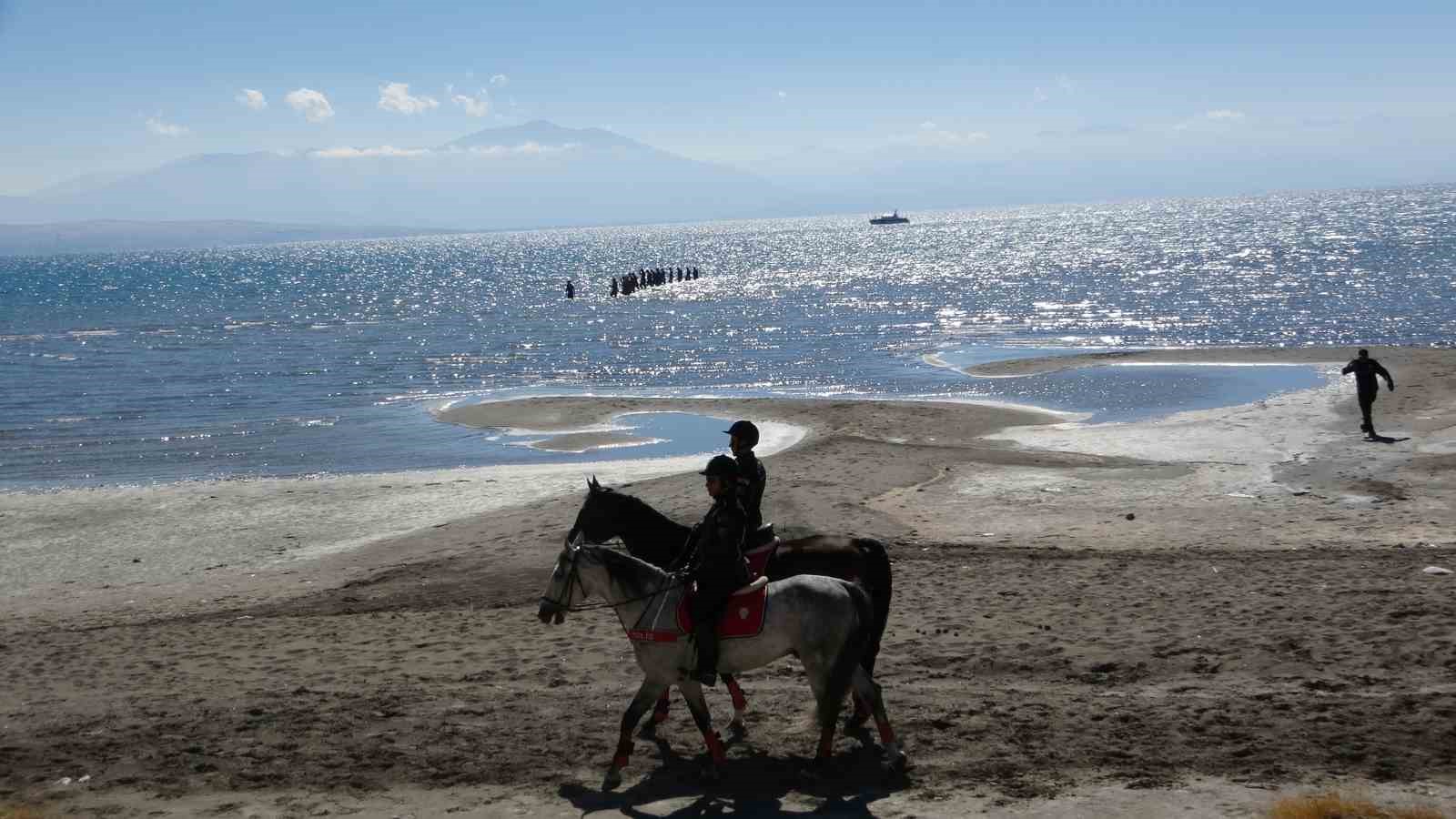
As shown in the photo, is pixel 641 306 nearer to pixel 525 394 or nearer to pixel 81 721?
pixel 525 394

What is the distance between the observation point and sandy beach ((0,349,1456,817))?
9750 mm

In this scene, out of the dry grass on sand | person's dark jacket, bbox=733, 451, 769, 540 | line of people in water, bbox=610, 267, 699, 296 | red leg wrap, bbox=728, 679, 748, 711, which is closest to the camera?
the dry grass on sand

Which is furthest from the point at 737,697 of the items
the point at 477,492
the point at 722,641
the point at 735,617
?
the point at 477,492

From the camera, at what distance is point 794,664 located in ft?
42.2

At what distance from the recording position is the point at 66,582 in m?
20.4

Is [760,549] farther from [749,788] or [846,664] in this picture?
[749,788]

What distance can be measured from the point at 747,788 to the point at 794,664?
3.23 m

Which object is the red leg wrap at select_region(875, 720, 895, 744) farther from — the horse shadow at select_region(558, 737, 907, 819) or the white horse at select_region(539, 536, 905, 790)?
the horse shadow at select_region(558, 737, 907, 819)

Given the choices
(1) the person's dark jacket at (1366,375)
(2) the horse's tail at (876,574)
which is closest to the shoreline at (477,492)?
(1) the person's dark jacket at (1366,375)

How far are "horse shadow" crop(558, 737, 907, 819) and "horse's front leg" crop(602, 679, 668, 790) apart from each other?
0.13m

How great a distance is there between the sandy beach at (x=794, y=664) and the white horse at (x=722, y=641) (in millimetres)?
612

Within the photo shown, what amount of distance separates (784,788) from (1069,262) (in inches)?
4262

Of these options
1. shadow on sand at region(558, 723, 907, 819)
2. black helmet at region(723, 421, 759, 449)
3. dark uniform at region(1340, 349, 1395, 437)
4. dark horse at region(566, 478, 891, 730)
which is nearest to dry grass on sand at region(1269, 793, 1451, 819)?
shadow on sand at region(558, 723, 907, 819)

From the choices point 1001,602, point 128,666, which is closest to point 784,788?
Result: point 1001,602
